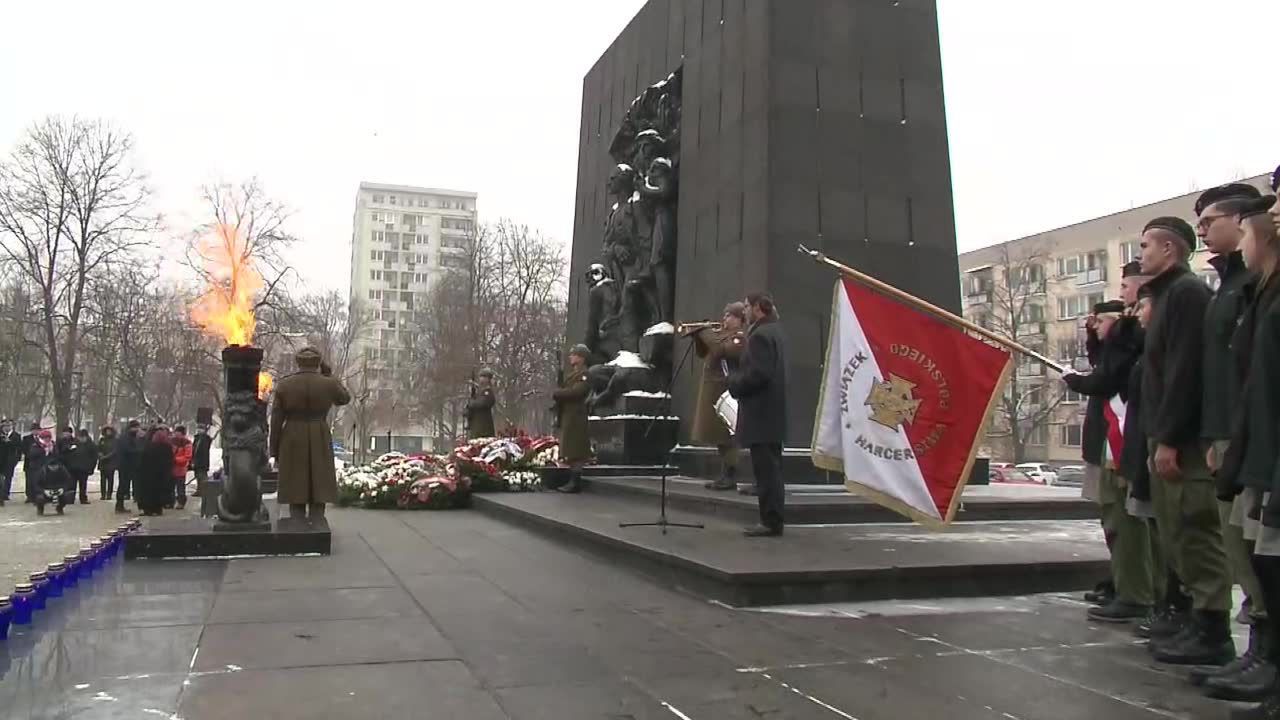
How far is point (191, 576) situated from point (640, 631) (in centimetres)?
368

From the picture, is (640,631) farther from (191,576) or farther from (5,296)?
(5,296)

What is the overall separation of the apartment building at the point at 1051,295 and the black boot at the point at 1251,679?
45946 millimetres

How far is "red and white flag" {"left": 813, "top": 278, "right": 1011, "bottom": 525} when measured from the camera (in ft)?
19.4

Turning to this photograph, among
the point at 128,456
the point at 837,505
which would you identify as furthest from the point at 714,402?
the point at 128,456

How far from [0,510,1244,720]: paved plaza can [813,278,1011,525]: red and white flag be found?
781 mm

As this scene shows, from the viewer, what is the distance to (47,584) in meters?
5.38

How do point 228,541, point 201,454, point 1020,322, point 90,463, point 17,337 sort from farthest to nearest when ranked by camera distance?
point 1020,322, point 17,337, point 90,463, point 201,454, point 228,541

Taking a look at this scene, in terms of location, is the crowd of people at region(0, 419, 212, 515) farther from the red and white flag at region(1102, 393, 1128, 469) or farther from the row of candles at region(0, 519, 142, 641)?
the red and white flag at region(1102, 393, 1128, 469)

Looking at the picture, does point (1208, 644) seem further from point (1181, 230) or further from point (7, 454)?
point (7, 454)

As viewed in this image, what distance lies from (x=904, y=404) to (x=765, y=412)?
3.65 feet

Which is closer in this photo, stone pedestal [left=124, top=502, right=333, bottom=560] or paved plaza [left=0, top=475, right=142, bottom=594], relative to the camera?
stone pedestal [left=124, top=502, right=333, bottom=560]

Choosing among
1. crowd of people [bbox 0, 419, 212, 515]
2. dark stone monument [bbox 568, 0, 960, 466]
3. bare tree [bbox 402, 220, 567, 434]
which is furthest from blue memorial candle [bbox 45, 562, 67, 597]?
bare tree [bbox 402, 220, 567, 434]

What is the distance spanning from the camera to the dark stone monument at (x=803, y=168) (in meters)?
10.3

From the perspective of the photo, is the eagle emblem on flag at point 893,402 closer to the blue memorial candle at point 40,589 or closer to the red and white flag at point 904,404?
the red and white flag at point 904,404
